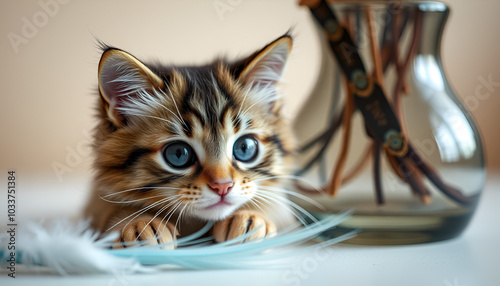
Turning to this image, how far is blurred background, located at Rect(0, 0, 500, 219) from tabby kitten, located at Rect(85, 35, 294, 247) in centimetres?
8

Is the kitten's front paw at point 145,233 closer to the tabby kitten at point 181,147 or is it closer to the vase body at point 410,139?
the tabby kitten at point 181,147

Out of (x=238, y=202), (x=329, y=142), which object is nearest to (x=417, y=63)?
(x=329, y=142)

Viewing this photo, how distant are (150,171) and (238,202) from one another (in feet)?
0.32

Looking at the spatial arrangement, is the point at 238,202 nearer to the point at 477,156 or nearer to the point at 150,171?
the point at 150,171

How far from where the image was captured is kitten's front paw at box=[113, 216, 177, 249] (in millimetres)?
500

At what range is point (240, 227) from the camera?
0.54 metres

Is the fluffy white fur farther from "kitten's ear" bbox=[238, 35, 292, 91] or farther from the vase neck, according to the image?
the vase neck

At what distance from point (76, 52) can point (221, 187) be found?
505 millimetres

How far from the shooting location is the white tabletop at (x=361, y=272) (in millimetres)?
488

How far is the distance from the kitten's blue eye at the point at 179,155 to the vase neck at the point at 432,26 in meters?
0.33

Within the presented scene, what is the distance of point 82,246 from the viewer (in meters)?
0.46

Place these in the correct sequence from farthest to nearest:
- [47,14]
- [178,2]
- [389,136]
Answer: [178,2] → [47,14] → [389,136]

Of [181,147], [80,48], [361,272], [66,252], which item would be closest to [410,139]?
[361,272]

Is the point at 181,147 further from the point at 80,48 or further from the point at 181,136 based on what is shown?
the point at 80,48
